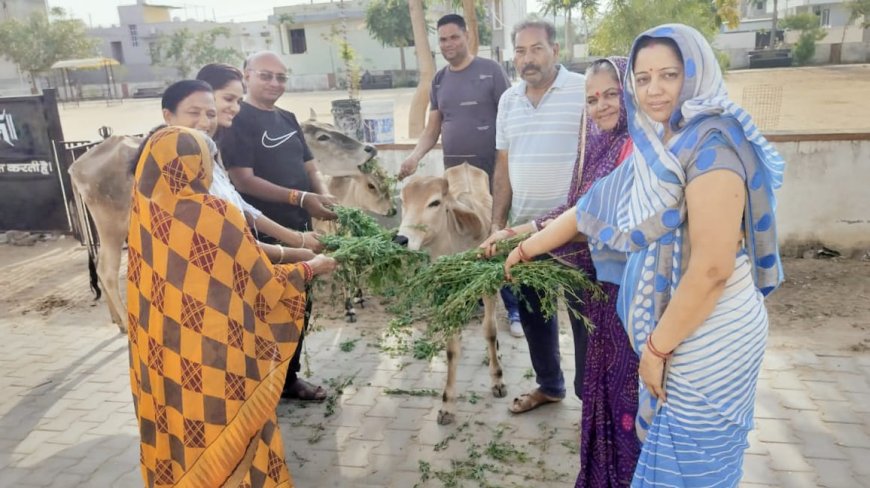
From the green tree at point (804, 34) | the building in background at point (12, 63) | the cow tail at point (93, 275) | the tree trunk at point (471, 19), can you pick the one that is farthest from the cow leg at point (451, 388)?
the building in background at point (12, 63)

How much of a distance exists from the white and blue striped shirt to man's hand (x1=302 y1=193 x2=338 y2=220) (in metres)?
1.13

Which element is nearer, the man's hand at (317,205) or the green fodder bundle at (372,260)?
the green fodder bundle at (372,260)

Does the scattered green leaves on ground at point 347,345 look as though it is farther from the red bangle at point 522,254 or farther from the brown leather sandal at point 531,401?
the red bangle at point 522,254

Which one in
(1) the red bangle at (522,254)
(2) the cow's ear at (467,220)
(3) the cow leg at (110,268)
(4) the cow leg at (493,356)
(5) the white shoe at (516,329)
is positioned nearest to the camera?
(1) the red bangle at (522,254)

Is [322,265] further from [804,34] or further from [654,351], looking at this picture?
[804,34]

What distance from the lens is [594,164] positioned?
2957mm

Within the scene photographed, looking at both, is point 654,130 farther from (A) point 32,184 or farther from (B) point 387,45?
(B) point 387,45

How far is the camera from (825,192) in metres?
6.39

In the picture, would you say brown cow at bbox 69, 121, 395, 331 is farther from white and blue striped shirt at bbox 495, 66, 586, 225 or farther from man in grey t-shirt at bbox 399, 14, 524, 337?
white and blue striped shirt at bbox 495, 66, 586, 225

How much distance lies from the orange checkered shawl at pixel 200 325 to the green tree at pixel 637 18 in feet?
35.0

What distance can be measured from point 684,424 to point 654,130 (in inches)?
36.7

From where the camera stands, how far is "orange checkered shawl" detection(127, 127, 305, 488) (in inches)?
97.8

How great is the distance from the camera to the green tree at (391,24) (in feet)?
123

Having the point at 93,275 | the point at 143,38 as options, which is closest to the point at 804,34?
the point at 93,275
